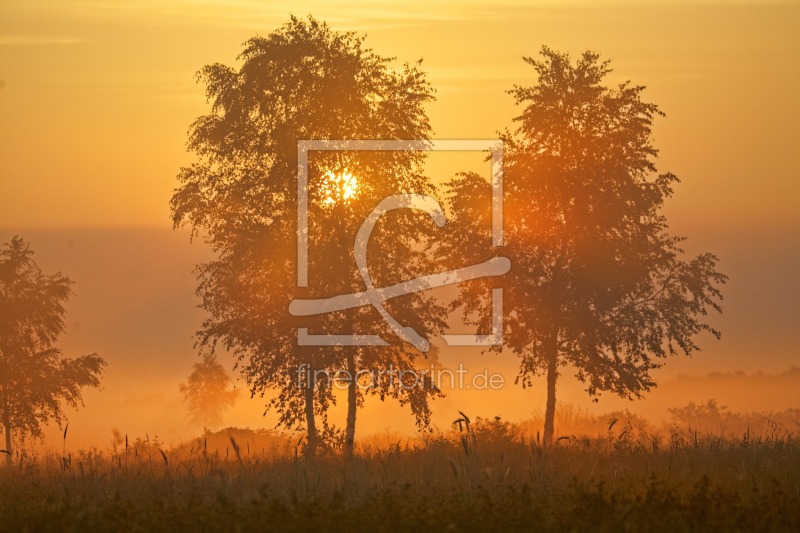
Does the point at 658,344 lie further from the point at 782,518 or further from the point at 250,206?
the point at 782,518

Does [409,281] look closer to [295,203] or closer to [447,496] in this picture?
[295,203]

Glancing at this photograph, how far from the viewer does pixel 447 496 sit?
640 inches

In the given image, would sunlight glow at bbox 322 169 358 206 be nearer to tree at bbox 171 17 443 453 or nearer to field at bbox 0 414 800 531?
tree at bbox 171 17 443 453

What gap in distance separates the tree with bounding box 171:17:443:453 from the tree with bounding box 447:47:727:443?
2538 mm

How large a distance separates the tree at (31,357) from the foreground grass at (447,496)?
18219 millimetres

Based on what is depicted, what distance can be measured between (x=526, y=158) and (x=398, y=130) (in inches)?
140

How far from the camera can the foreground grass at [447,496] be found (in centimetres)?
1372

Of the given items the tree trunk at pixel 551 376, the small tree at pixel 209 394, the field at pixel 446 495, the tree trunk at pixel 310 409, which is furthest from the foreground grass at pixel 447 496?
the small tree at pixel 209 394

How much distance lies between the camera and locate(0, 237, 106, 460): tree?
131 ft

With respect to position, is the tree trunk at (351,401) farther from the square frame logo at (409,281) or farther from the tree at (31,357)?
the tree at (31,357)

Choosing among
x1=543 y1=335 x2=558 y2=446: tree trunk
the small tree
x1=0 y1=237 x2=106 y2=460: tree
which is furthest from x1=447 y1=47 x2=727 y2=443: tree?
the small tree

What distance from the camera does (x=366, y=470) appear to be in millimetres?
20156

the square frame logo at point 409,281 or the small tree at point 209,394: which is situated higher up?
the square frame logo at point 409,281

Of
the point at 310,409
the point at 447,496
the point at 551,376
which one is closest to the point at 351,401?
the point at 310,409
